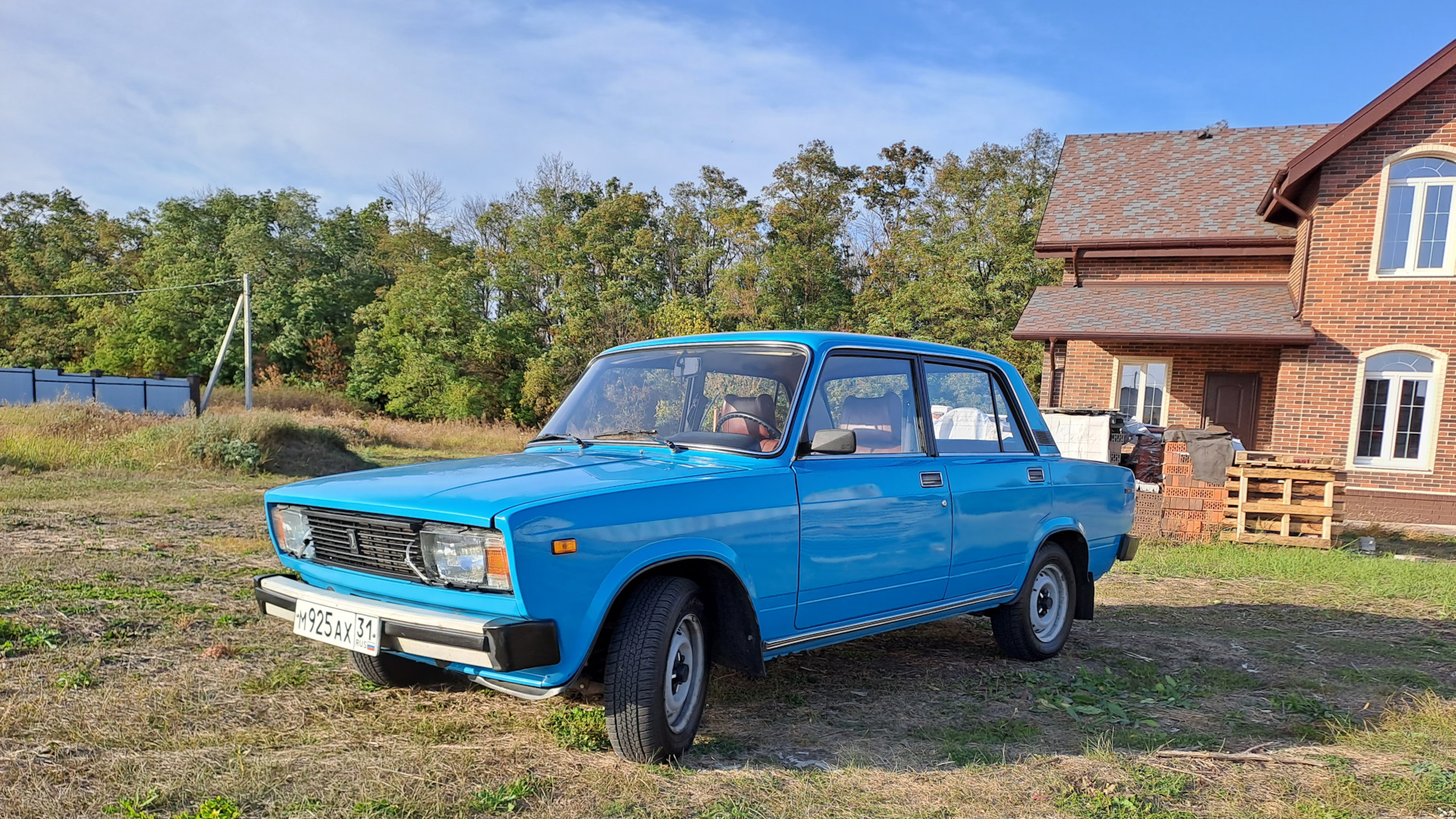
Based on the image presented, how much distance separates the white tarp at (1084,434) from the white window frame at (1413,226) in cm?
565

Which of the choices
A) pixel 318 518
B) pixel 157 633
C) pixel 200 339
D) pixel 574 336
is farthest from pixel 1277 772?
pixel 200 339

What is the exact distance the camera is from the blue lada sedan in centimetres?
330

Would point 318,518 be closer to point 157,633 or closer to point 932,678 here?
point 157,633

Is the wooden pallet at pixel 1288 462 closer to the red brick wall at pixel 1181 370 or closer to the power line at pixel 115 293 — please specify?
the red brick wall at pixel 1181 370

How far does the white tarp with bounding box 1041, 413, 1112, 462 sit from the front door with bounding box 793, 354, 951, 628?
1001cm

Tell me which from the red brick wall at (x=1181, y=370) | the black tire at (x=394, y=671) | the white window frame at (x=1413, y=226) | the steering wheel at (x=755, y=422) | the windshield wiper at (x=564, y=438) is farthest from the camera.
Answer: the red brick wall at (x=1181, y=370)

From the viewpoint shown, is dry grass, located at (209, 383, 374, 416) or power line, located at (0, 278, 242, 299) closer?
dry grass, located at (209, 383, 374, 416)

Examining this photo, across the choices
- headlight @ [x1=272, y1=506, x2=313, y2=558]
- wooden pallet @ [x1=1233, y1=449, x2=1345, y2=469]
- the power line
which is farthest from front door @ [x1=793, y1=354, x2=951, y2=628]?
the power line

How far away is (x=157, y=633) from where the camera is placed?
17.2 ft

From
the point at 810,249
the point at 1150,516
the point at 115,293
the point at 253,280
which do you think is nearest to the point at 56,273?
the point at 115,293

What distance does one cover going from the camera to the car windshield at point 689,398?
4352 millimetres

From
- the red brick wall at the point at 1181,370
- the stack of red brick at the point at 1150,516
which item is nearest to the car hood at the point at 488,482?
the stack of red brick at the point at 1150,516

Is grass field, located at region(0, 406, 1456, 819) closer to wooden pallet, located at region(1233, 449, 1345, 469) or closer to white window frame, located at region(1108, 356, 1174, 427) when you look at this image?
wooden pallet, located at region(1233, 449, 1345, 469)

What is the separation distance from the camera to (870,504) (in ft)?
14.4
